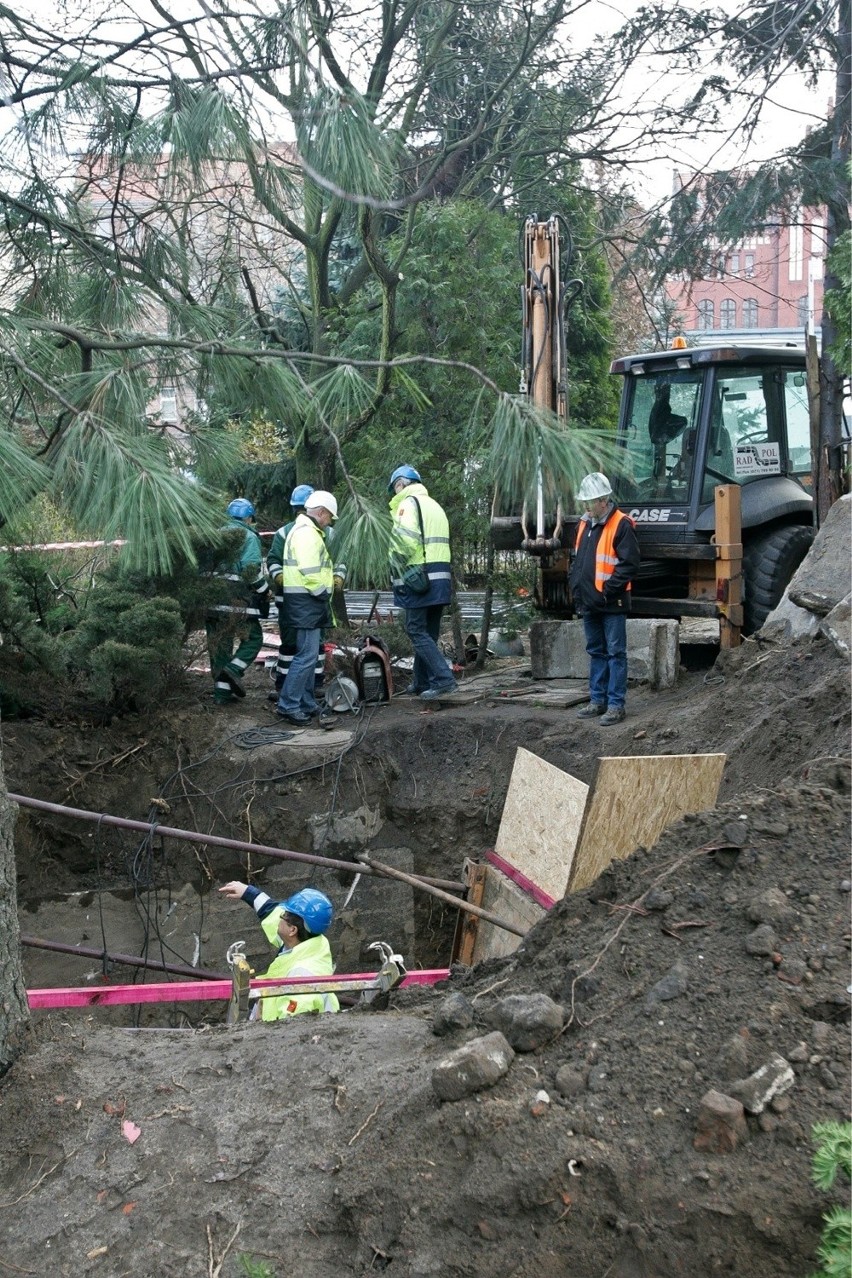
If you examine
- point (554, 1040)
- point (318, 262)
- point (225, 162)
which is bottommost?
point (554, 1040)

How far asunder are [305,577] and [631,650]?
2.72 metres

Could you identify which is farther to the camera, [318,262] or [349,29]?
[318,262]

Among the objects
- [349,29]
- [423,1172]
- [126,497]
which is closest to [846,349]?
[349,29]

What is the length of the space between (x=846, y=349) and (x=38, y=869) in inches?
277

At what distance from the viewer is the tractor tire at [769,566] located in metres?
9.09

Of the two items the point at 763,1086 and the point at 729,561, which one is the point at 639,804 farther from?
the point at 729,561

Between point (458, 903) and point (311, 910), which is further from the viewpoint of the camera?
point (458, 903)

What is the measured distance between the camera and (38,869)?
885 cm

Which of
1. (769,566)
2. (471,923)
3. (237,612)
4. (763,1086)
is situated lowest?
(471,923)

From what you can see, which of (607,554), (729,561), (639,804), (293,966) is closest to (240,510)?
(607,554)

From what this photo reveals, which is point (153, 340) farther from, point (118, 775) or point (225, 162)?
point (118, 775)

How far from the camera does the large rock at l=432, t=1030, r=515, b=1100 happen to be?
279cm

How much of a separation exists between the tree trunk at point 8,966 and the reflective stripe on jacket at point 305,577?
223 inches

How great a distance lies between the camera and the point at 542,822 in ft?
18.6
